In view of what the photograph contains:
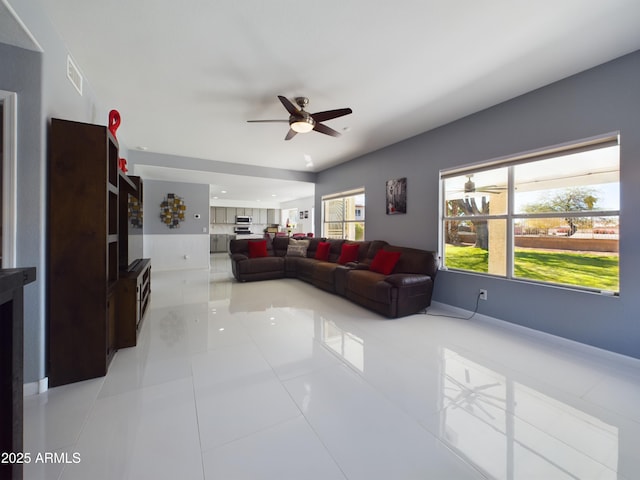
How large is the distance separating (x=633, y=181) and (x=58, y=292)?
4.56 m

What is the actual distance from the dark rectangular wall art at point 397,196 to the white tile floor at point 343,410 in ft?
7.27

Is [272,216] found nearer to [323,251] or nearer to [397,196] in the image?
[323,251]

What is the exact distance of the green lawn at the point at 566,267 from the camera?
2439mm

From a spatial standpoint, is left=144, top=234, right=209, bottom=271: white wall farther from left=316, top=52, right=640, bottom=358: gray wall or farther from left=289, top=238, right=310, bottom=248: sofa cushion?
left=316, top=52, right=640, bottom=358: gray wall

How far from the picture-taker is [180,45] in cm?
214

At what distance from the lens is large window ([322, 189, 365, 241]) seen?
230 inches

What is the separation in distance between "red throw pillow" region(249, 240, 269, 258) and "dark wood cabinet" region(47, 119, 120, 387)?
12.4 ft

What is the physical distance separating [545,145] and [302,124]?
2.54 metres

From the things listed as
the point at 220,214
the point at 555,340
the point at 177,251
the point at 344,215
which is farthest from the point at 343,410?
the point at 220,214

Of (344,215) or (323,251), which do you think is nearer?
(323,251)

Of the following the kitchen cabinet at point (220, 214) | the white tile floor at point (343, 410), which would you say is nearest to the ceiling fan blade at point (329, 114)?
the white tile floor at point (343, 410)

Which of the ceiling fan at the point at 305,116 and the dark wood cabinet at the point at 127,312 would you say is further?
the ceiling fan at the point at 305,116

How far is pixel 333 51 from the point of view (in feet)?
7.22

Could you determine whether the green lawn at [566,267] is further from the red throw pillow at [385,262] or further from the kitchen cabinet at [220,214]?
the kitchen cabinet at [220,214]
